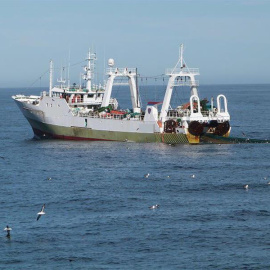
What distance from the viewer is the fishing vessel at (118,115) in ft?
302

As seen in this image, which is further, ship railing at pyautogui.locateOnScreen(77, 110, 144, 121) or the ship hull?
ship railing at pyautogui.locateOnScreen(77, 110, 144, 121)

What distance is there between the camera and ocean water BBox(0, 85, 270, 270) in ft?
149

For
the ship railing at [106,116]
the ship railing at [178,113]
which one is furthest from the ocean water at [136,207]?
the ship railing at [106,116]

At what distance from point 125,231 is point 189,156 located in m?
34.0

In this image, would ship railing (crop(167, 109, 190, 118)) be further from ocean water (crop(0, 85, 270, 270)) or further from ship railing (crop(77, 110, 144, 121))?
ocean water (crop(0, 85, 270, 270))

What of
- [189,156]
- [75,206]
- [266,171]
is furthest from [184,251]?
[189,156]

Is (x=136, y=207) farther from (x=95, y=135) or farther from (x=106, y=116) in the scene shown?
(x=95, y=135)

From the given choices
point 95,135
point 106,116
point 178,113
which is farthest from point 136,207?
point 95,135

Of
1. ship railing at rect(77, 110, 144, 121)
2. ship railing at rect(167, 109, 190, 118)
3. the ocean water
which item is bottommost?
the ocean water

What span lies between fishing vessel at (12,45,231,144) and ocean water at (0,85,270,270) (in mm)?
2662

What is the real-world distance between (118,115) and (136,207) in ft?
138

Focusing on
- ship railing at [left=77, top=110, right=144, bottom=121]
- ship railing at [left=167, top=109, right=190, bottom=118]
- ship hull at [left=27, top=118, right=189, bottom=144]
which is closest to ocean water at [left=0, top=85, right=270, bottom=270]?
ship hull at [left=27, top=118, right=189, bottom=144]

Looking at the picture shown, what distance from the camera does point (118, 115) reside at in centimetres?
9838

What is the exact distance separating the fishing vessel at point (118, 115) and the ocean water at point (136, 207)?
2.66m
